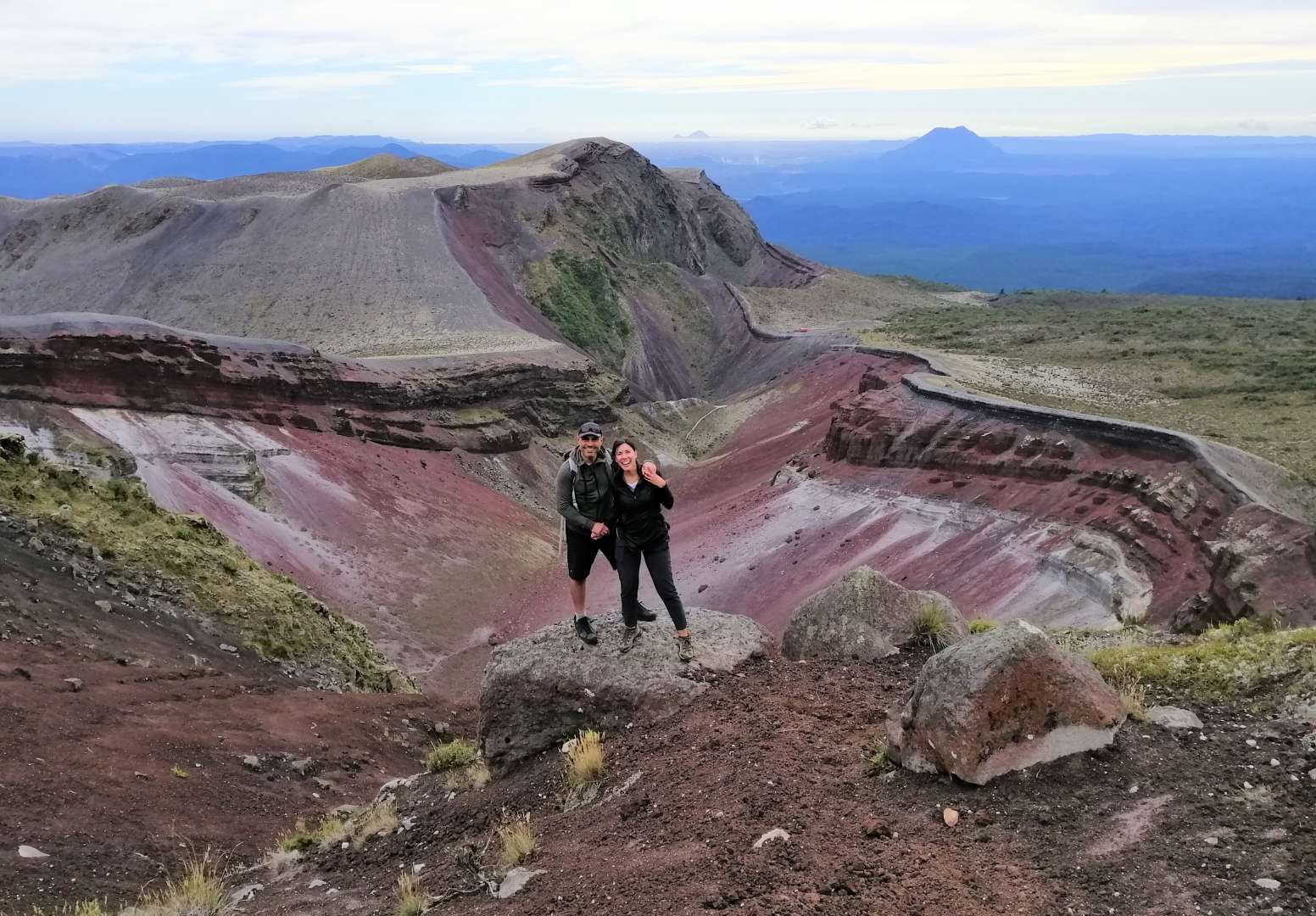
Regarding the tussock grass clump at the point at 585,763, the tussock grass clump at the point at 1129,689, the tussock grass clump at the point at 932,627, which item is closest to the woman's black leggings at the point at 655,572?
the tussock grass clump at the point at 585,763

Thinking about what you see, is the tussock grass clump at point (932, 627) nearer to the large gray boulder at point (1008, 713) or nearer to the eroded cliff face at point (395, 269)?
the large gray boulder at point (1008, 713)

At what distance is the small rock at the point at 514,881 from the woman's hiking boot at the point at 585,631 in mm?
2712

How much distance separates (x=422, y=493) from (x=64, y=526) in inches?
700

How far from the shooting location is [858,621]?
33.6 feet

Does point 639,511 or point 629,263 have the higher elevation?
point 629,263

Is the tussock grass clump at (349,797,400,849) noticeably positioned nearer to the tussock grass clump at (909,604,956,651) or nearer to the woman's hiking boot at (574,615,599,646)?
the woman's hiking boot at (574,615,599,646)

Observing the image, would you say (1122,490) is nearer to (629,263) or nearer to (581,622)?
(581,622)

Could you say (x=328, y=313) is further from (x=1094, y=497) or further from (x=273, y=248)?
(x=1094, y=497)

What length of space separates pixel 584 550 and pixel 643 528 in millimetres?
720

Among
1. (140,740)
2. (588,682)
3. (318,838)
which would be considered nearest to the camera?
(588,682)

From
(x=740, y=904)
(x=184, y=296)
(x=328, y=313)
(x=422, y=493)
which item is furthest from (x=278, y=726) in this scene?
(x=184, y=296)

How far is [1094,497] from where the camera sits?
2419cm

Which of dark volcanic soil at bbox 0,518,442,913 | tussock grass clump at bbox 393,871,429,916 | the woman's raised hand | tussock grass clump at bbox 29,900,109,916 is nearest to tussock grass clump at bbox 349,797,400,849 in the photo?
dark volcanic soil at bbox 0,518,442,913

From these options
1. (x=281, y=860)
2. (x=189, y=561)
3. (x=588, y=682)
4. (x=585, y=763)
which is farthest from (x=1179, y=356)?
(x=281, y=860)
